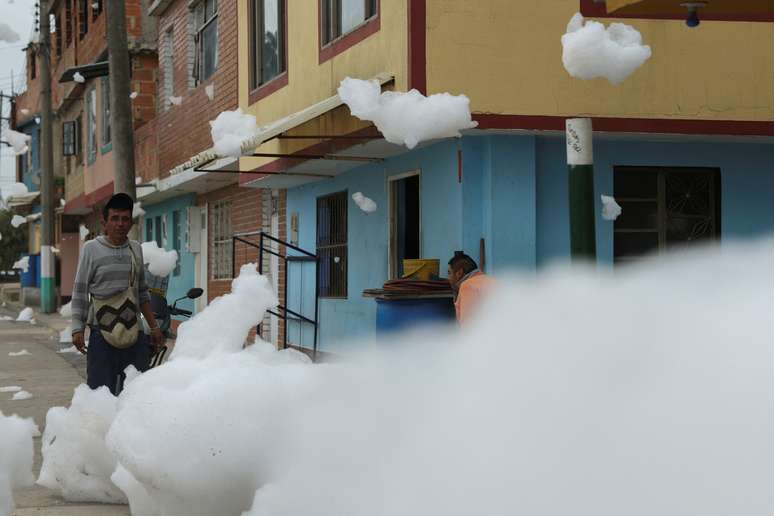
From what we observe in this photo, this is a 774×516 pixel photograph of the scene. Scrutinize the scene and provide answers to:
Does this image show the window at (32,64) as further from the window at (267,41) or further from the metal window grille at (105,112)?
the window at (267,41)

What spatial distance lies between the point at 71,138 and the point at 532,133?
22137 millimetres

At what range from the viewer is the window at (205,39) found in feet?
57.3

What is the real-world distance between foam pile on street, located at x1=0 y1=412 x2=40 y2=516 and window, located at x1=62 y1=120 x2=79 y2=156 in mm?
25832

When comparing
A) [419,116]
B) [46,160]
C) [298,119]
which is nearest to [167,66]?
[46,160]

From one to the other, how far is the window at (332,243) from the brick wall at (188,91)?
114 inches

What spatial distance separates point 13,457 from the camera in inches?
183

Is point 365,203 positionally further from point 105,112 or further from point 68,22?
point 68,22

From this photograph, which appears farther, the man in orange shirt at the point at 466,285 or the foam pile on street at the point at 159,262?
the foam pile on street at the point at 159,262

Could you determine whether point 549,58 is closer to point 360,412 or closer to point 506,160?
point 506,160

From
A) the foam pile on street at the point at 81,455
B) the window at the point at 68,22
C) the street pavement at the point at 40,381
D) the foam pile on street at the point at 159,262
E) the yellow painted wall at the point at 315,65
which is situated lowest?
the street pavement at the point at 40,381

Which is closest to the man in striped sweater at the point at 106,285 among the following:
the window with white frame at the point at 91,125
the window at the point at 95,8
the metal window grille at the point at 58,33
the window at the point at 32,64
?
the window at the point at 95,8

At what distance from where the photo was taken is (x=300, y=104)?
12281 millimetres

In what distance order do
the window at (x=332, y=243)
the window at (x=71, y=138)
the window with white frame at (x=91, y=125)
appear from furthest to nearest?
the window at (x=71, y=138) < the window with white frame at (x=91, y=125) < the window at (x=332, y=243)

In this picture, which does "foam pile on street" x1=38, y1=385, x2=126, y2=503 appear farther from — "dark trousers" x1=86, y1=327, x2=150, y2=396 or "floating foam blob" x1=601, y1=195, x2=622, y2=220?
"floating foam blob" x1=601, y1=195, x2=622, y2=220
